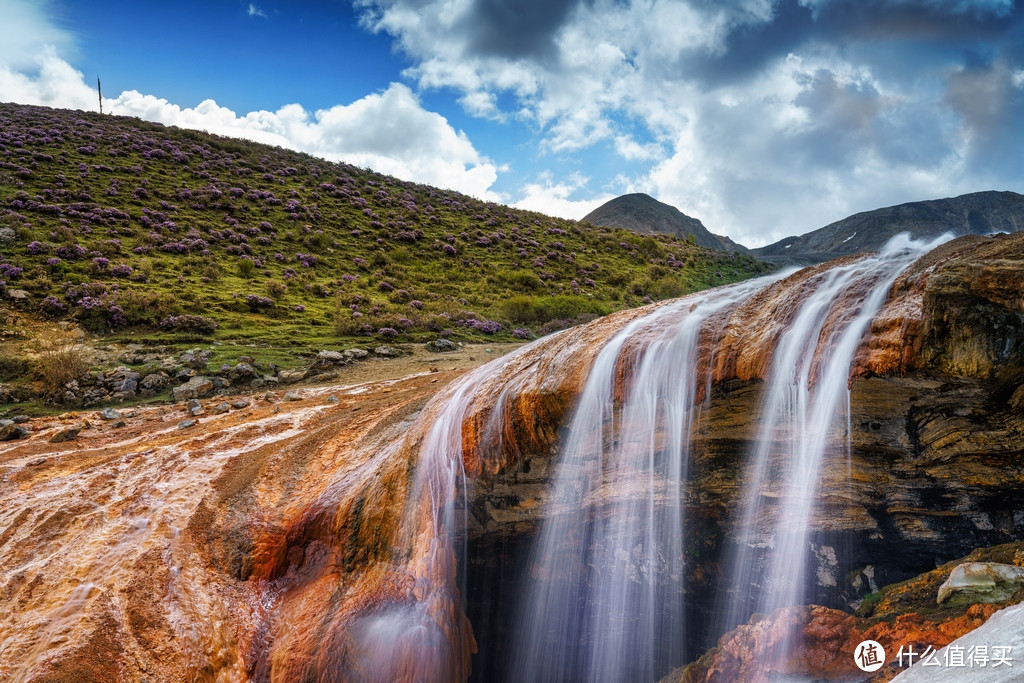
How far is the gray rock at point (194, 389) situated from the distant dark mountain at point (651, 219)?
199 ft

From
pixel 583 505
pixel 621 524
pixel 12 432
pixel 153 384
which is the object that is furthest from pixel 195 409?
pixel 621 524

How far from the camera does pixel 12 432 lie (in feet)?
29.6

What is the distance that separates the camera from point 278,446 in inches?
308

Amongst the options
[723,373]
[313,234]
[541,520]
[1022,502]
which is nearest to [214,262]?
[313,234]

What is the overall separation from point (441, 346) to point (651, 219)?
62435mm

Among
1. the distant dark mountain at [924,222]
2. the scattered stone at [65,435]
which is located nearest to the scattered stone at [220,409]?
the scattered stone at [65,435]

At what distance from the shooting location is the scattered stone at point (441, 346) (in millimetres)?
17844

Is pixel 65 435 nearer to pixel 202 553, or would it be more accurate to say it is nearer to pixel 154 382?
pixel 154 382

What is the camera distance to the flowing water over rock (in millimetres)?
4371

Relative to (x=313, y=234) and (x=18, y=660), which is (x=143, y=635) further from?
(x=313, y=234)

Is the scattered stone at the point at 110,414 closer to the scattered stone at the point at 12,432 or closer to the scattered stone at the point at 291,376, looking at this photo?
the scattered stone at the point at 12,432

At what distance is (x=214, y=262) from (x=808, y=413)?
1065 inches

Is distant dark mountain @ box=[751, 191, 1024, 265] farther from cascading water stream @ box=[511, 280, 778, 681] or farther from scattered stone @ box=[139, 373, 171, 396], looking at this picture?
scattered stone @ box=[139, 373, 171, 396]

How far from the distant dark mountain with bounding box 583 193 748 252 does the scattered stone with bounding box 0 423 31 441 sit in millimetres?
64299
